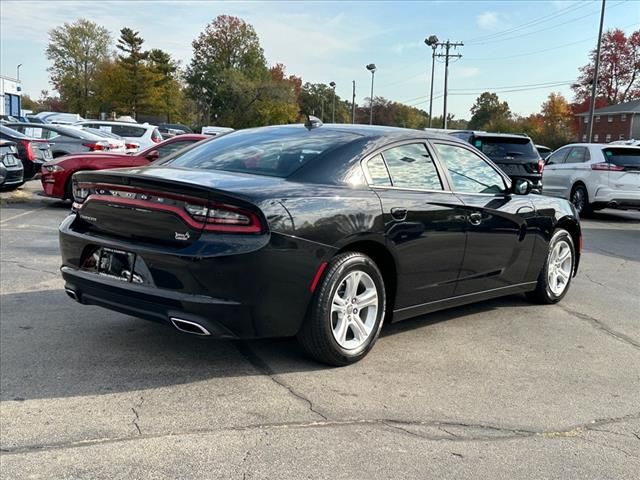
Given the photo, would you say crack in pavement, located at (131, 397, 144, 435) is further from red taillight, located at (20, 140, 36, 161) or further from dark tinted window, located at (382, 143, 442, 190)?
red taillight, located at (20, 140, 36, 161)

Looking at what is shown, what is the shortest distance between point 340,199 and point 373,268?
0.53 m

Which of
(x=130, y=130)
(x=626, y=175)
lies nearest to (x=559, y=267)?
(x=626, y=175)

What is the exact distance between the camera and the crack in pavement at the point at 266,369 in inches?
140

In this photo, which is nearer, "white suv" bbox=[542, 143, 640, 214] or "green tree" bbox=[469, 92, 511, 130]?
"white suv" bbox=[542, 143, 640, 214]

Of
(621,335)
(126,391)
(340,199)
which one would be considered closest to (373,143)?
(340,199)

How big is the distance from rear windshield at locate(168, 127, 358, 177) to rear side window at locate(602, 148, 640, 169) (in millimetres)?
11072

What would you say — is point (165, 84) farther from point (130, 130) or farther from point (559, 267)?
point (559, 267)

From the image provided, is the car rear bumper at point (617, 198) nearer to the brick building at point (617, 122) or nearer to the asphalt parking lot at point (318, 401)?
the asphalt parking lot at point (318, 401)

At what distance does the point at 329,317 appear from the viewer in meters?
3.94

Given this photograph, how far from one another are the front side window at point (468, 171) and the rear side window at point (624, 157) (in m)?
9.63

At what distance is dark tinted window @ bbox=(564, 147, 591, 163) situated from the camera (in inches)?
572

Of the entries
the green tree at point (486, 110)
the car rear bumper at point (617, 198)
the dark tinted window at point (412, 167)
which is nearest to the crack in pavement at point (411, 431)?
the dark tinted window at point (412, 167)

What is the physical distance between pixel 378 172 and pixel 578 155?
11.9 metres

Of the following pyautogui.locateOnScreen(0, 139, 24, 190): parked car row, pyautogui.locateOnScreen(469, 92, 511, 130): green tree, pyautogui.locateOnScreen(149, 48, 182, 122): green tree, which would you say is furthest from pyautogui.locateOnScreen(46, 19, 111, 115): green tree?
pyautogui.locateOnScreen(0, 139, 24, 190): parked car row
